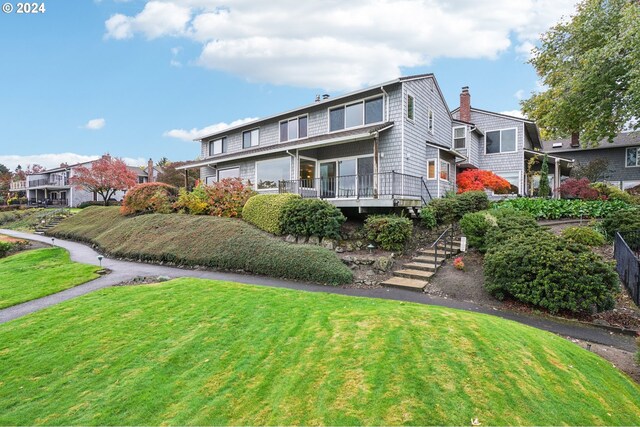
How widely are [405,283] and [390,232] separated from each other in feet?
8.62

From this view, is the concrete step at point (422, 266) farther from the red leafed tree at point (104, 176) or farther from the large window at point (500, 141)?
the red leafed tree at point (104, 176)

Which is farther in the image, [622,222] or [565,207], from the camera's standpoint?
[565,207]

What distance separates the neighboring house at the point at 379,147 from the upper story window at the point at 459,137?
69mm

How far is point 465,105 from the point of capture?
80.4 ft

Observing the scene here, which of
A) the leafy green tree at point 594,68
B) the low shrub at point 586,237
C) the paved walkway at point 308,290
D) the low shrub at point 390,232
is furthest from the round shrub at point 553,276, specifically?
the leafy green tree at point 594,68

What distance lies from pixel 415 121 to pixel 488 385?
15.2 m

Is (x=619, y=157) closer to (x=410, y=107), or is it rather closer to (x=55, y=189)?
(x=410, y=107)

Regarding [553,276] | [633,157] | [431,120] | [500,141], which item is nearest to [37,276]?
[553,276]

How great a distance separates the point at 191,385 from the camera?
143 inches

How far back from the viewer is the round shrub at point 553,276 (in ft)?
21.8

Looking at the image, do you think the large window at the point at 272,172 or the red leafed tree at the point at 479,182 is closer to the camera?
the large window at the point at 272,172

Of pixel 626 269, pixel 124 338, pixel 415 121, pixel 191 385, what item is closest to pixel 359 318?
pixel 191 385

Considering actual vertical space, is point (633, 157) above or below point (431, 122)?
below

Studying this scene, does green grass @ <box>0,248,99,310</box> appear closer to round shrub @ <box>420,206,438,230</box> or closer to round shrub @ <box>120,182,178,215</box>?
round shrub @ <box>120,182,178,215</box>
